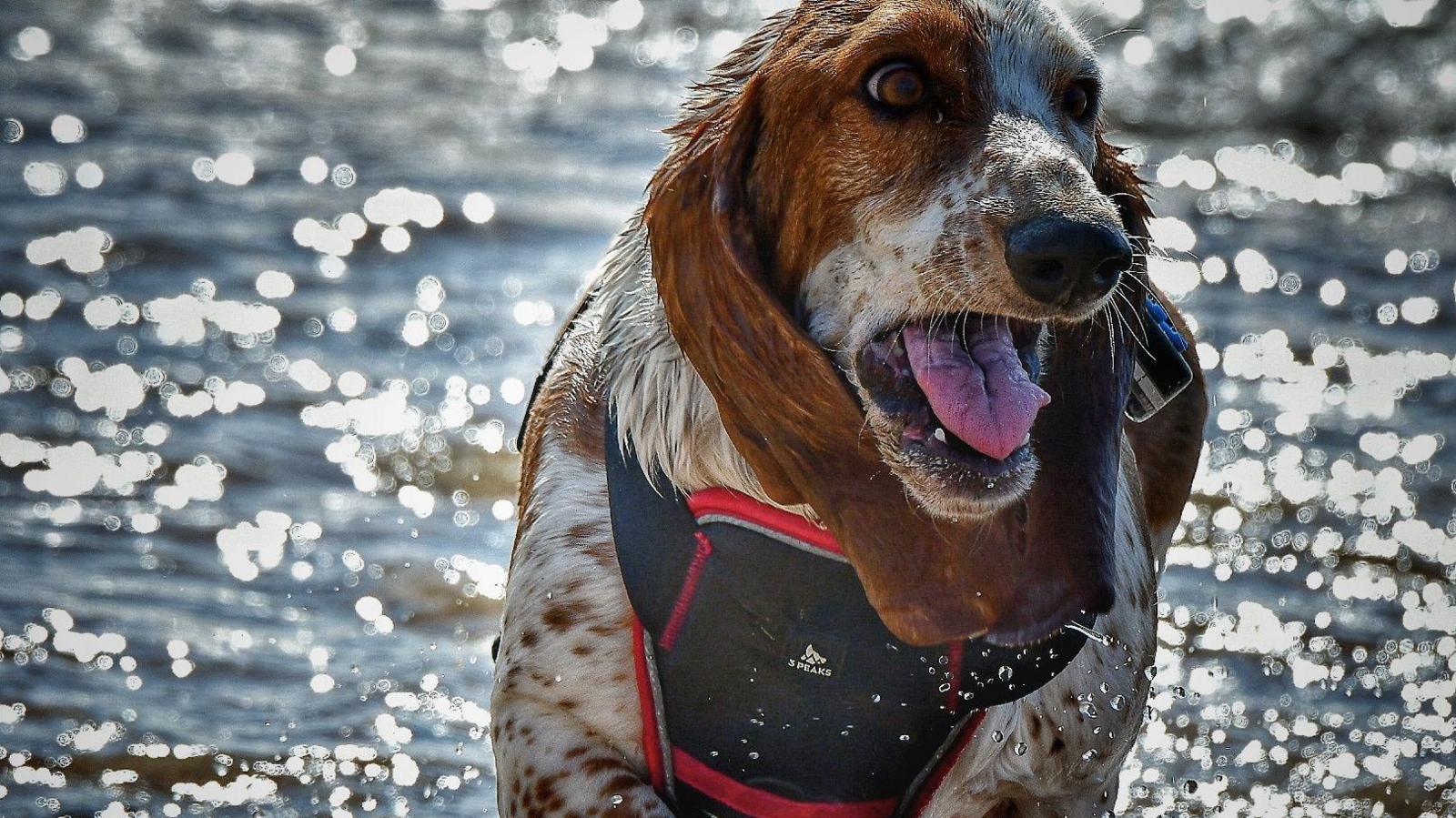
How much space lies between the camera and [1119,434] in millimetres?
2797

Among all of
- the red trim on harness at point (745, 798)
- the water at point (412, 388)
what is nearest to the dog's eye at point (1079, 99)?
the red trim on harness at point (745, 798)

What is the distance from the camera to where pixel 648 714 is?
294 centimetres

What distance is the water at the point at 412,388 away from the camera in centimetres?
423

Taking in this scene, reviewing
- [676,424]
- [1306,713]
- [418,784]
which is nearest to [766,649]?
[676,424]

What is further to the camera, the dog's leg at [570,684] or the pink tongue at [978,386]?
the dog's leg at [570,684]

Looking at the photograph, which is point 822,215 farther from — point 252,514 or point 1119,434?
point 252,514

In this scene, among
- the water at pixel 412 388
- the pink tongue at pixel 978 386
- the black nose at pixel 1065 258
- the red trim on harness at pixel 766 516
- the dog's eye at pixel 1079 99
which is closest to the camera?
the black nose at pixel 1065 258

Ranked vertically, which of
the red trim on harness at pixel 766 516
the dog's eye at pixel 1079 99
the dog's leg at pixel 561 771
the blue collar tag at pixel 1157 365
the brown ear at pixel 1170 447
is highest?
the dog's eye at pixel 1079 99

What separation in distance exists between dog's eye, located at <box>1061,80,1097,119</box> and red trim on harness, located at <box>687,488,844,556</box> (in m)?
0.68

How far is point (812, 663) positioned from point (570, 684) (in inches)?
14.8

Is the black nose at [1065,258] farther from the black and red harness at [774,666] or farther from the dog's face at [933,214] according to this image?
the black and red harness at [774,666]

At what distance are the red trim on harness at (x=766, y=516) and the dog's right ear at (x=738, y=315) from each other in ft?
0.51

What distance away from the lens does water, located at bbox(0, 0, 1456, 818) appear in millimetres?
4227

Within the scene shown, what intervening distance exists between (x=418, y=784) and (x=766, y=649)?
1.38 metres
